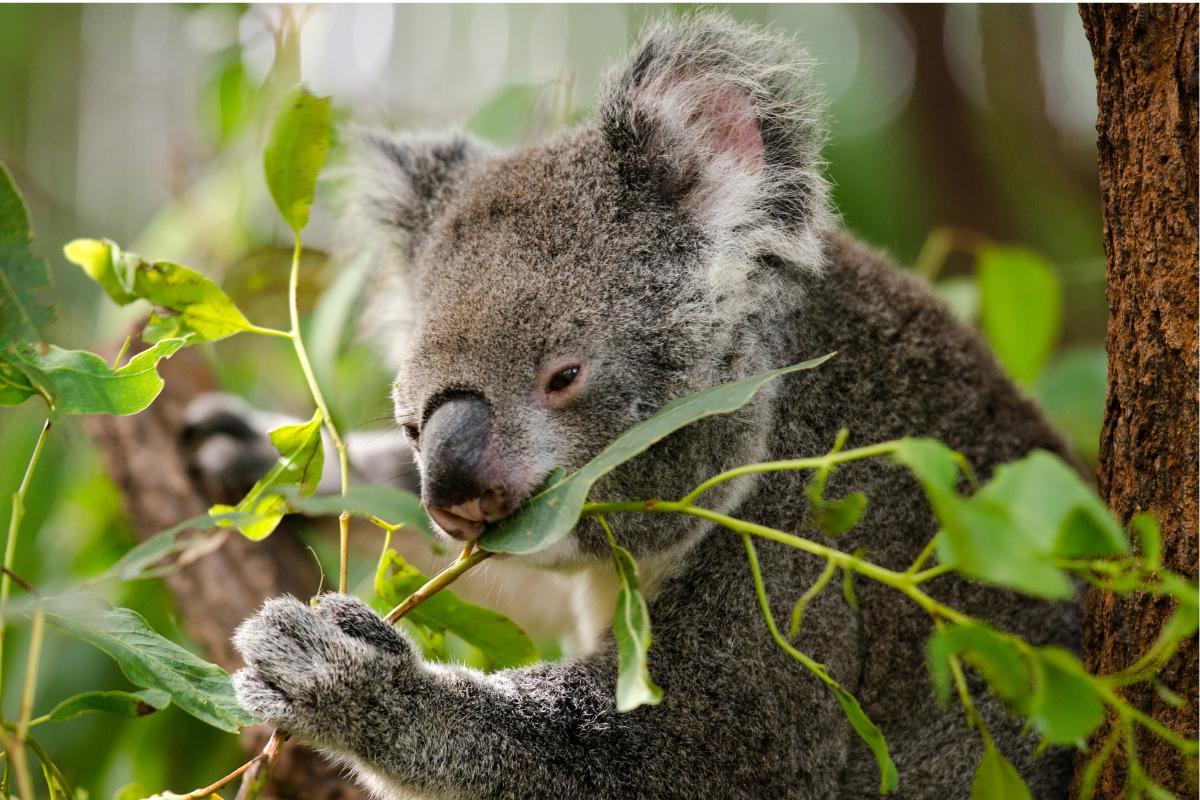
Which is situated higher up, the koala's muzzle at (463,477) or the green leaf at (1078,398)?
the koala's muzzle at (463,477)

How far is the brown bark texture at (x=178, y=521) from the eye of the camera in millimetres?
3199

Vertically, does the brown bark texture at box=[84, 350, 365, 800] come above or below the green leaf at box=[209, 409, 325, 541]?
below

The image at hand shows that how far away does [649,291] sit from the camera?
206cm

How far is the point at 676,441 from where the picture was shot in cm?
205

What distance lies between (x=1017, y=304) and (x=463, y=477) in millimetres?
2273

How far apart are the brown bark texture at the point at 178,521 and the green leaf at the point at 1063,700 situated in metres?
2.40

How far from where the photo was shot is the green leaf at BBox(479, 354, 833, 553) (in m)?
1.37

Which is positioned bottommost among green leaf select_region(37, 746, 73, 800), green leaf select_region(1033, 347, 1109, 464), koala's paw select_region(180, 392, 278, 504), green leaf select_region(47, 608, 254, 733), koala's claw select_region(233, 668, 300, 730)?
koala's paw select_region(180, 392, 278, 504)

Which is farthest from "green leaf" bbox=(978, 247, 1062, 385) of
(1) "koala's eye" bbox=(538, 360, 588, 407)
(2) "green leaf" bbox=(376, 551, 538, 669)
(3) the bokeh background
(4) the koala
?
(2) "green leaf" bbox=(376, 551, 538, 669)

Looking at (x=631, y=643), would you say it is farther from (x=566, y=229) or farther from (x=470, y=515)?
(x=566, y=229)

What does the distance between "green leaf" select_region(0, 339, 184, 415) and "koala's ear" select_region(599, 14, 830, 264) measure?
1.03m

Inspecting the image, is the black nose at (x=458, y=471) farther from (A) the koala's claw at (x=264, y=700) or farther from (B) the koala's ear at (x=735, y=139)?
(B) the koala's ear at (x=735, y=139)

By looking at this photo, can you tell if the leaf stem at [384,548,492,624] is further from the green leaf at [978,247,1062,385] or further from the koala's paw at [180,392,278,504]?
the green leaf at [978,247,1062,385]

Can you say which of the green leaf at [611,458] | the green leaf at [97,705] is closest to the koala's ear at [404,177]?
the green leaf at [611,458]
